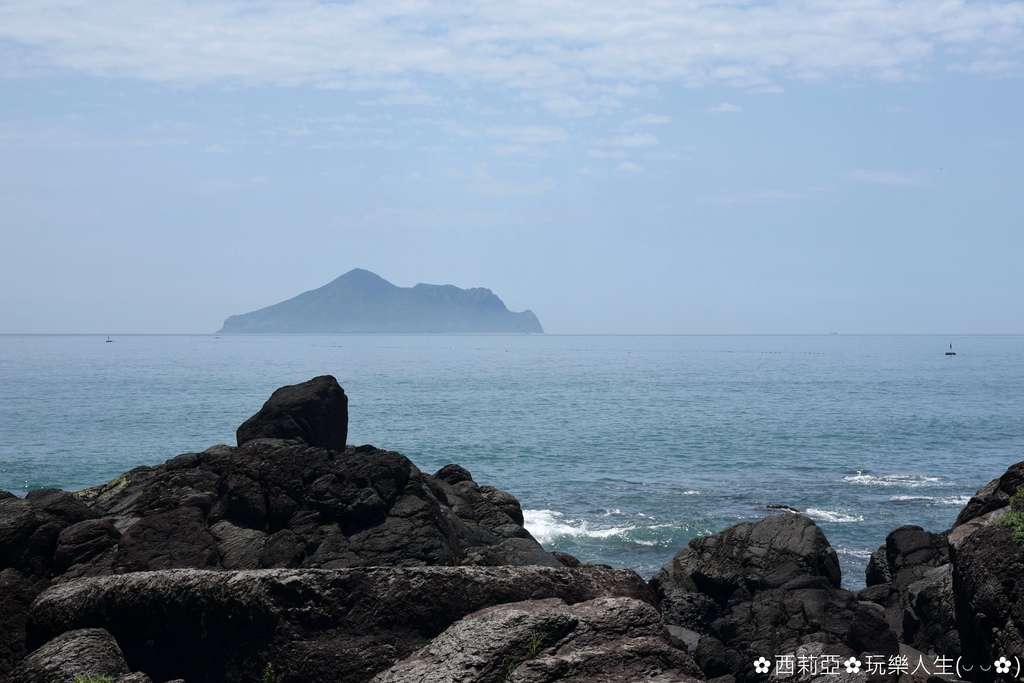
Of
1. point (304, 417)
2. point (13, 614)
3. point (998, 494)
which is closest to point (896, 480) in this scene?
point (304, 417)

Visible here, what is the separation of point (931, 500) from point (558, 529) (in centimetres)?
2251

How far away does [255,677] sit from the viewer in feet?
36.6

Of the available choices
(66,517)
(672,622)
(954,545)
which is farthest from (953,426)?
(66,517)

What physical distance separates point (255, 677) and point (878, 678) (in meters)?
8.55

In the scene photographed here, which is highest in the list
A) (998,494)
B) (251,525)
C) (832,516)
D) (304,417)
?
(998,494)

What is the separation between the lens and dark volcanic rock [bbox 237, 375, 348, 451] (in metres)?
27.0

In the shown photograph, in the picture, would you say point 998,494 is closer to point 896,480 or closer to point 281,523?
point 281,523

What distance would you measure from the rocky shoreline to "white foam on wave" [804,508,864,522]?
1498 cm

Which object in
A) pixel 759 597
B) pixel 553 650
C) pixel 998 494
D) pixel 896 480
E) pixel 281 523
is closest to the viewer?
pixel 553 650

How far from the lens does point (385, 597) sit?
1152cm

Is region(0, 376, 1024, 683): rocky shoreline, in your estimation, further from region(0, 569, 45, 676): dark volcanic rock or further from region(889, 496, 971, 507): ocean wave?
region(889, 496, 971, 507): ocean wave

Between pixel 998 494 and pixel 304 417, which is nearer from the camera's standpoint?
pixel 998 494

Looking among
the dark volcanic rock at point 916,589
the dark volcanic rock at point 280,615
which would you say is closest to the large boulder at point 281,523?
the dark volcanic rock at point 280,615

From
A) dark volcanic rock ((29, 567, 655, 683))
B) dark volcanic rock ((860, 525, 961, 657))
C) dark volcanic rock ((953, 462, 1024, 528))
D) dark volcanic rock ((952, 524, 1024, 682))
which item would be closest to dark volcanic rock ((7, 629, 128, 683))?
dark volcanic rock ((29, 567, 655, 683))
